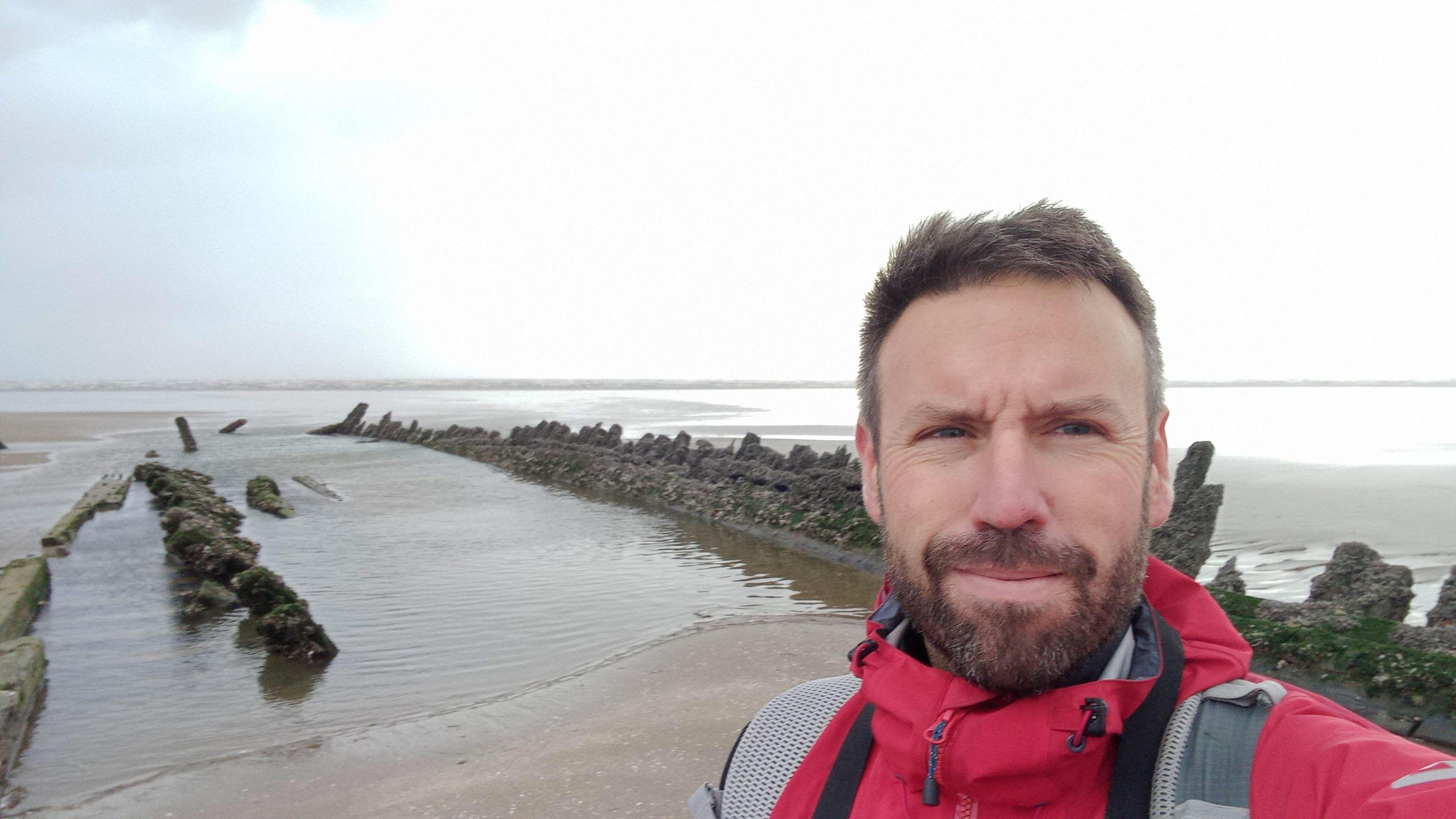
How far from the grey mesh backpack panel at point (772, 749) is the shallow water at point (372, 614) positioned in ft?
18.6

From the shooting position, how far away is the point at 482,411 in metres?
60.1

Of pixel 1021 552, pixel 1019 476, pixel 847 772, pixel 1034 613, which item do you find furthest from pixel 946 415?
pixel 847 772

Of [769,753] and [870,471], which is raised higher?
[870,471]

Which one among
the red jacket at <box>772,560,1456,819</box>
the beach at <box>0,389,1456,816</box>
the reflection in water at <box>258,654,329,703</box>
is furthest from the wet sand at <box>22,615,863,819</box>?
the red jacket at <box>772,560,1456,819</box>

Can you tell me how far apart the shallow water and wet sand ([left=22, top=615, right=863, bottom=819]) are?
0.39 m

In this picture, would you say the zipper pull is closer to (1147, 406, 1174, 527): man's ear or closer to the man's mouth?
the man's mouth

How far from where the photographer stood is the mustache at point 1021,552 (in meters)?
1.53

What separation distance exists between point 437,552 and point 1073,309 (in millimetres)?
12823

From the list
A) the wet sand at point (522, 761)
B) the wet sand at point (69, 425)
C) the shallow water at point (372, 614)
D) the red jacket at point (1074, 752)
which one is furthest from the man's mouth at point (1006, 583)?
the wet sand at point (69, 425)

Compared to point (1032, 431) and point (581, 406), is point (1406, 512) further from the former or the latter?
point (581, 406)

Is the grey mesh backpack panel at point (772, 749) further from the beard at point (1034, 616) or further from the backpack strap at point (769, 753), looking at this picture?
the beard at point (1034, 616)

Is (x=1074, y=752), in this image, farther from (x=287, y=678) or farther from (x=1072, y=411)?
(x=287, y=678)

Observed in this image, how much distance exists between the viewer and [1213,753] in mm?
1328

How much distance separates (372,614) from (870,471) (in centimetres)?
903
